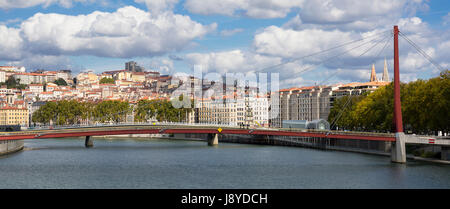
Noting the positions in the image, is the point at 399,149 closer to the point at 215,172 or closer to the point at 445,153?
the point at 445,153

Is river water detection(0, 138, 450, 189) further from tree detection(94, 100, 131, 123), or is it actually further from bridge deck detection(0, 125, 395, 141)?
tree detection(94, 100, 131, 123)

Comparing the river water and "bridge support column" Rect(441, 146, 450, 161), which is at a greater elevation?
"bridge support column" Rect(441, 146, 450, 161)

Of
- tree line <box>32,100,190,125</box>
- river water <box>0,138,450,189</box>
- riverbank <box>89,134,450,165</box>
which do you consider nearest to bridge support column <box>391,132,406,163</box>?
river water <box>0,138,450,189</box>

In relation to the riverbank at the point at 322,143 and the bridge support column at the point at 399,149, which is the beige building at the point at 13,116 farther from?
the bridge support column at the point at 399,149

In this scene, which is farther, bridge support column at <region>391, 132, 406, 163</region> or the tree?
the tree

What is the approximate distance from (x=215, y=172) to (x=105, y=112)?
89729 mm

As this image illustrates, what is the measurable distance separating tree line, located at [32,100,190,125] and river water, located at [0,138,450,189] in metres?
64.7

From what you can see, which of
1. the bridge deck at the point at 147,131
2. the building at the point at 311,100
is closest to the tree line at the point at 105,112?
the building at the point at 311,100

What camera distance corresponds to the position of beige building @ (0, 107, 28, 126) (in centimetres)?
15400

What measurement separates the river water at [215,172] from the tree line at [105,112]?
6466 cm

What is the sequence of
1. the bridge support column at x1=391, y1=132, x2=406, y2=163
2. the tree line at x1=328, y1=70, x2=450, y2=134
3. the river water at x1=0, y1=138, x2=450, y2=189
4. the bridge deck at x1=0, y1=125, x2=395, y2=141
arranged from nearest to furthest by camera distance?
the river water at x1=0, y1=138, x2=450, y2=189 < the bridge support column at x1=391, y1=132, x2=406, y2=163 < the tree line at x1=328, y1=70, x2=450, y2=134 < the bridge deck at x1=0, y1=125, x2=395, y2=141

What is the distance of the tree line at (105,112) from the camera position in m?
121
